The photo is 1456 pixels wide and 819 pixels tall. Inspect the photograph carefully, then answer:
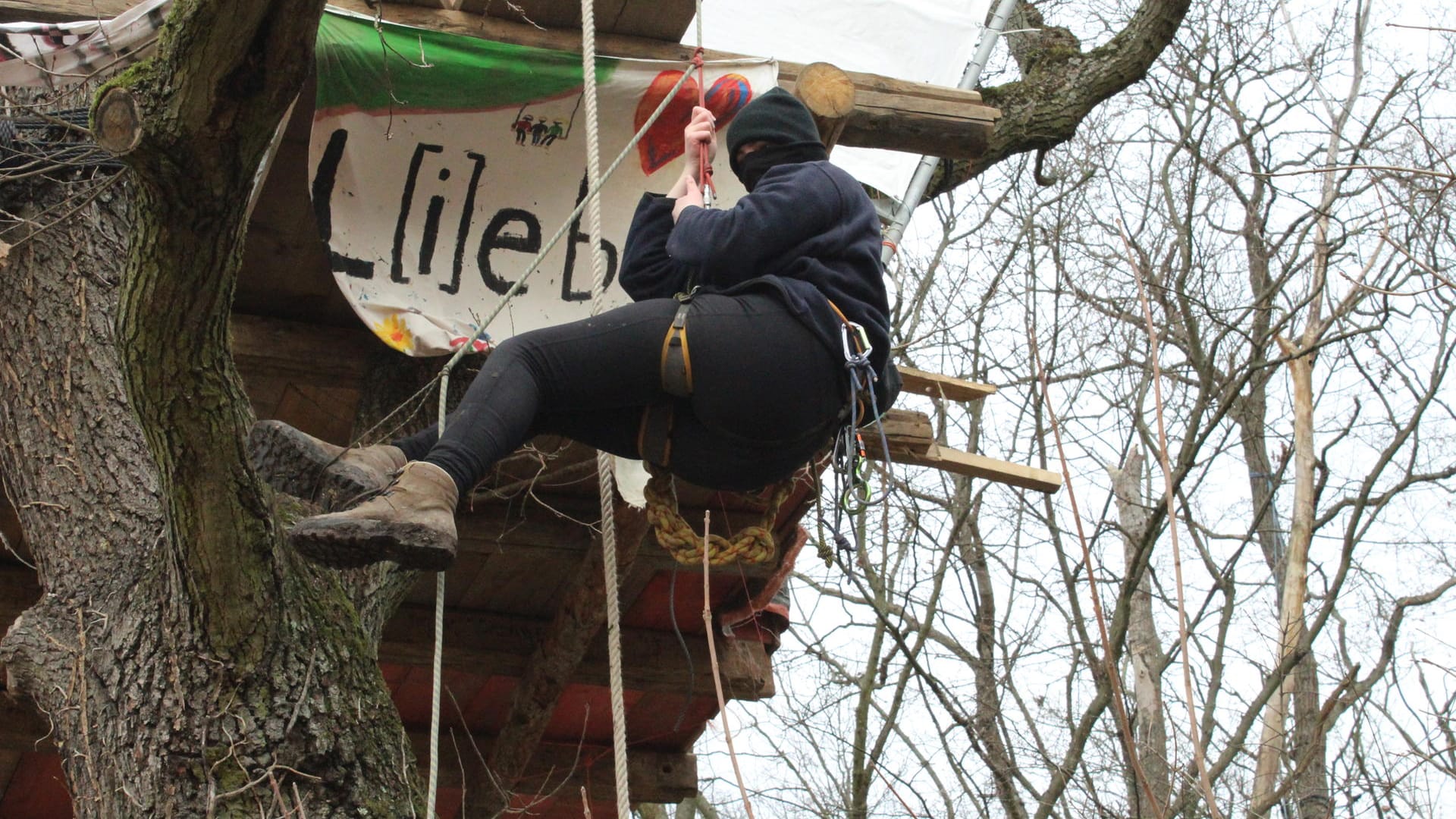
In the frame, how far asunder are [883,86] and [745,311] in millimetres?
1917

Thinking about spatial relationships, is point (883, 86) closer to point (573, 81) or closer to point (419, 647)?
point (573, 81)

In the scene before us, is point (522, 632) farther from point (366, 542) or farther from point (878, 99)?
point (366, 542)

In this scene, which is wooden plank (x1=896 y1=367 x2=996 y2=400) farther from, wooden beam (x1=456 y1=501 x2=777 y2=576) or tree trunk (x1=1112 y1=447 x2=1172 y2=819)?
tree trunk (x1=1112 y1=447 x2=1172 y2=819)

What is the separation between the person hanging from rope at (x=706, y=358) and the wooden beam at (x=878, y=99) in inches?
50.0

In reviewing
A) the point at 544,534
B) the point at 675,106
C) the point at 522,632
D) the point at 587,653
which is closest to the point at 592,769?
the point at 587,653

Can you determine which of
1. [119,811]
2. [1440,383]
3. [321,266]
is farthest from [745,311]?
[1440,383]

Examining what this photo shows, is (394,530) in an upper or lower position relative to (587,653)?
lower

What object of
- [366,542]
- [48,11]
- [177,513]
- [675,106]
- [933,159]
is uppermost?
[933,159]

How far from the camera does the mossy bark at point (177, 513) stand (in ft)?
9.05

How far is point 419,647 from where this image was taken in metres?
6.00

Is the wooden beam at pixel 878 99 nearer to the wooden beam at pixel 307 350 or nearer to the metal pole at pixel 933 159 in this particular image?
the wooden beam at pixel 307 350

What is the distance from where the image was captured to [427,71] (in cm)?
478

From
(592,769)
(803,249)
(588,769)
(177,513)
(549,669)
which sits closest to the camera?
(177,513)

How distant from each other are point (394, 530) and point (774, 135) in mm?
1438
